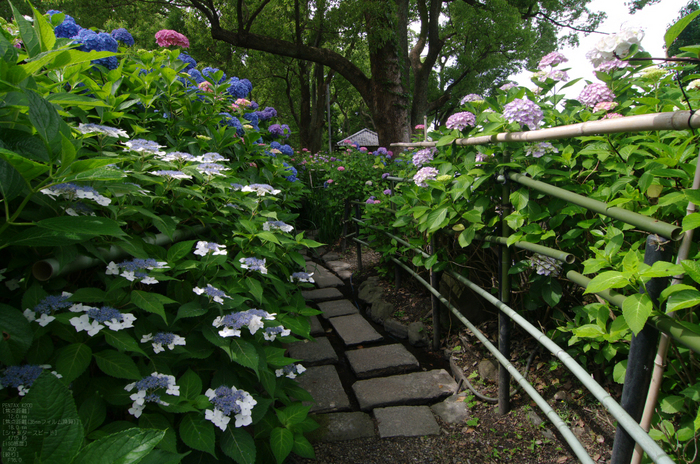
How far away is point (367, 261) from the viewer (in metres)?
4.50

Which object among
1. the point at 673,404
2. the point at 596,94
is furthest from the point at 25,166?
the point at 596,94

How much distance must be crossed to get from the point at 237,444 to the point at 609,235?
1342 millimetres

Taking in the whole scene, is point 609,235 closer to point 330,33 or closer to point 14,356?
point 14,356

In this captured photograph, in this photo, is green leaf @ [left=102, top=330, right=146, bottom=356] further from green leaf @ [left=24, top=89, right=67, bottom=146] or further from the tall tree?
the tall tree

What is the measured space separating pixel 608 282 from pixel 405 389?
4.90 feet

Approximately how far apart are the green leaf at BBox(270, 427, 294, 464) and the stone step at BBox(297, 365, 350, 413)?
0.72 meters

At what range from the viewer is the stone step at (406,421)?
1.90 meters

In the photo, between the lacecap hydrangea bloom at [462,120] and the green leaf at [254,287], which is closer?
the green leaf at [254,287]

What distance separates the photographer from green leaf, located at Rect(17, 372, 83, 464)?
0.54 m

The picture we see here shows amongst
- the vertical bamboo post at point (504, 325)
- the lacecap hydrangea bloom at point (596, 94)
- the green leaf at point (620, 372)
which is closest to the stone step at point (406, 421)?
the vertical bamboo post at point (504, 325)

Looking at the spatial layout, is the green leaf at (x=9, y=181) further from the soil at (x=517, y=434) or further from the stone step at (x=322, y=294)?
→ the stone step at (x=322, y=294)

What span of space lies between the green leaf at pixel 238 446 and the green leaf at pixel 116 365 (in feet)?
1.08

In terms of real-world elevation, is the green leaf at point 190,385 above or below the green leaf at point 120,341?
below

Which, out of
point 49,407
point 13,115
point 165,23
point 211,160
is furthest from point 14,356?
point 165,23
